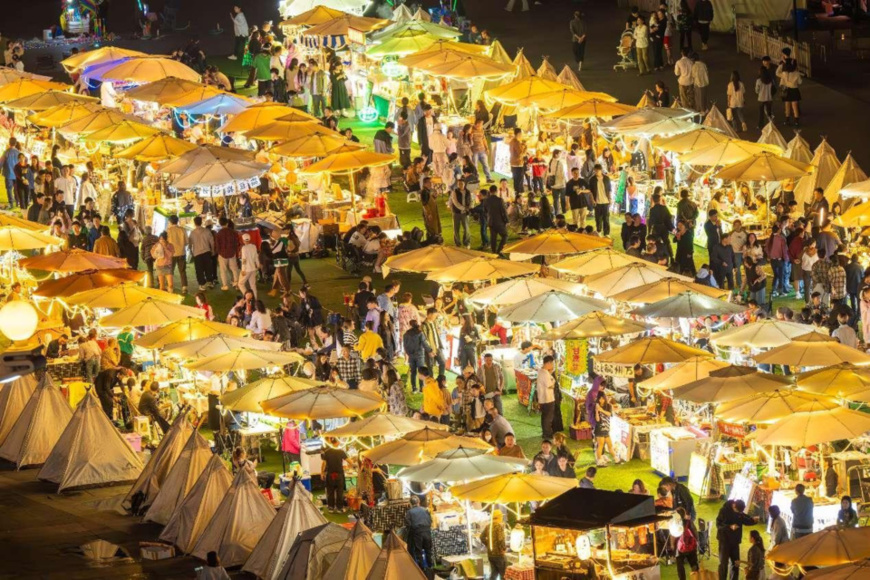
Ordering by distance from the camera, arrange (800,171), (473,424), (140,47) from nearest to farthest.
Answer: (473,424) < (800,171) < (140,47)

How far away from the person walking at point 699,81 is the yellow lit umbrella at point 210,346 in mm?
16582

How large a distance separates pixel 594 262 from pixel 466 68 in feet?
38.4

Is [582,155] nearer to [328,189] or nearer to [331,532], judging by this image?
[328,189]

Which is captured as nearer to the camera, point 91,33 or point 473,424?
point 473,424

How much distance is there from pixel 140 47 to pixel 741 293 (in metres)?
28.3

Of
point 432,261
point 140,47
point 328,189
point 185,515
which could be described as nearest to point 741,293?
point 432,261

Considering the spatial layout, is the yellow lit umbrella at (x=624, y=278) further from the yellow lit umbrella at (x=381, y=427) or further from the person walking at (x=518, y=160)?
the person walking at (x=518, y=160)

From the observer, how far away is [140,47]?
182 feet

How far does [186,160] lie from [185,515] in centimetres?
1304

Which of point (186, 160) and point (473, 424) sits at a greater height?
point (186, 160)

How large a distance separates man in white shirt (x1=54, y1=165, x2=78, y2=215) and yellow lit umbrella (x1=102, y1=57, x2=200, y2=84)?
430 cm

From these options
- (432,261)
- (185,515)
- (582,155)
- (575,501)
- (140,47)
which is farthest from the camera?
(140,47)

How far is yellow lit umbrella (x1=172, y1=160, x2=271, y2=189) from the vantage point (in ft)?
112

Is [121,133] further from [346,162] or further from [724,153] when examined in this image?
[724,153]
